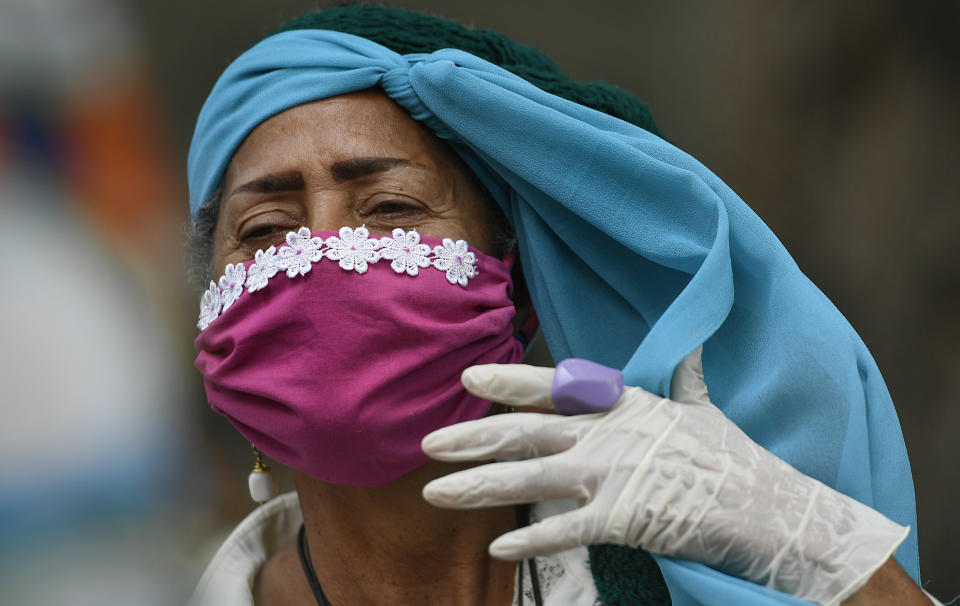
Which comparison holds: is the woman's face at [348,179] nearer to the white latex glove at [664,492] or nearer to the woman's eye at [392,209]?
the woman's eye at [392,209]

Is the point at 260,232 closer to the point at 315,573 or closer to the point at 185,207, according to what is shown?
the point at 185,207

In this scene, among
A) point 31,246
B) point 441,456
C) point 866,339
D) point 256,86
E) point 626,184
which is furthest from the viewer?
point 866,339

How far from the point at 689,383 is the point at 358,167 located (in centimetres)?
95

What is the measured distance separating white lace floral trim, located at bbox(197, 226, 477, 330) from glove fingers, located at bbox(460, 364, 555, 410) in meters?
0.50

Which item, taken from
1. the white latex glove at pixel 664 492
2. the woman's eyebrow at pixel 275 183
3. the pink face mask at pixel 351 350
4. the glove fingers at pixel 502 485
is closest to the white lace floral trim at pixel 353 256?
the pink face mask at pixel 351 350

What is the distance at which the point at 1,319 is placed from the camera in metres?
1.57

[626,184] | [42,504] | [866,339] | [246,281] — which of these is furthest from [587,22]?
[42,504]

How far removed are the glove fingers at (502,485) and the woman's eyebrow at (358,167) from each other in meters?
0.91

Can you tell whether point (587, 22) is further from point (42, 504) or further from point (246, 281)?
point (42, 504)

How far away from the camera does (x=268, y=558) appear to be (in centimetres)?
267

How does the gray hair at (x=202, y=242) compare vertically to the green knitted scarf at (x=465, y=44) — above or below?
below

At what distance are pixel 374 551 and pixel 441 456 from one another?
0.82 metres

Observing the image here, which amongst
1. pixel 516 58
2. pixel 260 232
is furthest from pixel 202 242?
pixel 516 58

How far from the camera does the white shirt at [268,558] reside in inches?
82.4
